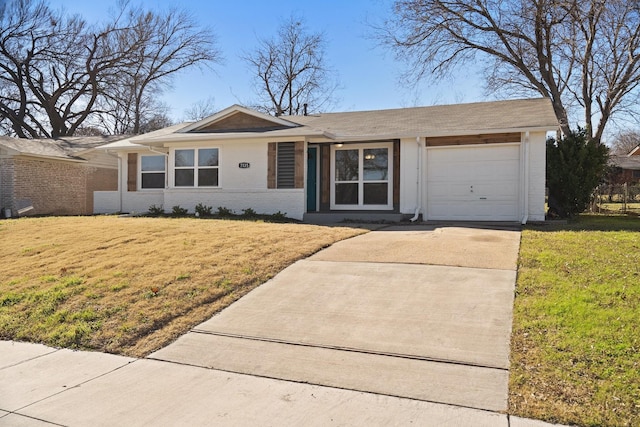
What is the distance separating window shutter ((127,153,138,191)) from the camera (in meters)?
18.3

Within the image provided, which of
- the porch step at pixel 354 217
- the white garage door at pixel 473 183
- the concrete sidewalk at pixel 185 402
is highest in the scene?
the white garage door at pixel 473 183

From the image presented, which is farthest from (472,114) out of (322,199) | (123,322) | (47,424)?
(47,424)

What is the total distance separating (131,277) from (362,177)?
9.46m

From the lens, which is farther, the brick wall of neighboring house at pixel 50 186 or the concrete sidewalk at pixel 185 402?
the brick wall of neighboring house at pixel 50 186

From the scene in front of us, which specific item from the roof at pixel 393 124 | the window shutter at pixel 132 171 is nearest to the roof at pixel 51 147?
the window shutter at pixel 132 171

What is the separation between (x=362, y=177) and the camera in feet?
49.6

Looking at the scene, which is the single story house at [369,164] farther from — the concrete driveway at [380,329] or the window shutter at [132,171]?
the concrete driveway at [380,329]

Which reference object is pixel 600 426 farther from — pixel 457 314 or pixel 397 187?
pixel 397 187

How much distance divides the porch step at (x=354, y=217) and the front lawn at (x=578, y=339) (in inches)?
253

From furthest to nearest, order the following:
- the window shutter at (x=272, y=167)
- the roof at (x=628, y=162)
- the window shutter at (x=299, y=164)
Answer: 1. the roof at (x=628, y=162)
2. the window shutter at (x=272, y=167)
3. the window shutter at (x=299, y=164)

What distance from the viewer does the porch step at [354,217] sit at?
1358 centimetres

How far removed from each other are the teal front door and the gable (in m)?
1.36

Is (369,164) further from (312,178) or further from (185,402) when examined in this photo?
(185,402)

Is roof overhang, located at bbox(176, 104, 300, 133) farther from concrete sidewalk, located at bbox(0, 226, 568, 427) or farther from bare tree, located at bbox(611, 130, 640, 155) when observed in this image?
bare tree, located at bbox(611, 130, 640, 155)
